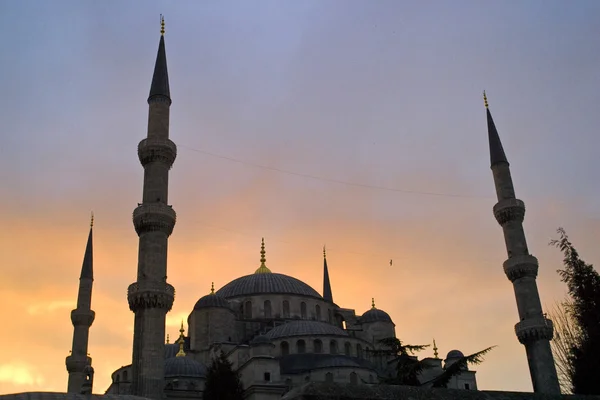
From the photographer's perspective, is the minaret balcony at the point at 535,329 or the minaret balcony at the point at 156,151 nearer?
the minaret balcony at the point at 156,151

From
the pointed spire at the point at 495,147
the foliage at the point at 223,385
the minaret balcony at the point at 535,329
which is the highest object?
the pointed spire at the point at 495,147

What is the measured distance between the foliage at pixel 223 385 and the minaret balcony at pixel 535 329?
10.4m

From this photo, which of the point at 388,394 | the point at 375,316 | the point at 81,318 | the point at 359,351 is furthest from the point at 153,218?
the point at 375,316

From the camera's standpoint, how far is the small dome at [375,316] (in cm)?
3662

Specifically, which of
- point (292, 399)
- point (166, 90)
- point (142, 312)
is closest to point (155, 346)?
point (142, 312)

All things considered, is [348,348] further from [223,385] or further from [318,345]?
[223,385]

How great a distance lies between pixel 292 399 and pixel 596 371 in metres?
17.2

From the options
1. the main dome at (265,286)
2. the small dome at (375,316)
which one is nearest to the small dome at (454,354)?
the small dome at (375,316)

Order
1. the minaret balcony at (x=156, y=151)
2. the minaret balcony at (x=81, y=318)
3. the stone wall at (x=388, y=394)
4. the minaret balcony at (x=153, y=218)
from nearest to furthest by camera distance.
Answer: the stone wall at (x=388, y=394), the minaret balcony at (x=153, y=218), the minaret balcony at (x=156, y=151), the minaret balcony at (x=81, y=318)

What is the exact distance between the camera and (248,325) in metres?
34.1

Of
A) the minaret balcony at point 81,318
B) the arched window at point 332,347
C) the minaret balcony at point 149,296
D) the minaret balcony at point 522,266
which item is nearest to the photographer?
the minaret balcony at point 149,296

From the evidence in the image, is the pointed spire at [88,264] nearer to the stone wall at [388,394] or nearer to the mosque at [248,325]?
the mosque at [248,325]

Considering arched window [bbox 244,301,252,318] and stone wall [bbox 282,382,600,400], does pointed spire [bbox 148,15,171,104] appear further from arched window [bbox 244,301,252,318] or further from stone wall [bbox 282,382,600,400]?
stone wall [bbox 282,382,600,400]

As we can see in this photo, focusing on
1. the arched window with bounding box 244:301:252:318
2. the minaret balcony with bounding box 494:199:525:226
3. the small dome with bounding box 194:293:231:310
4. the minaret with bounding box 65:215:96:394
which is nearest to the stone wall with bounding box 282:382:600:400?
the minaret balcony with bounding box 494:199:525:226
